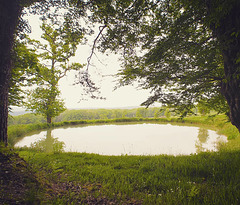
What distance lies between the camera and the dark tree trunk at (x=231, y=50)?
2032mm

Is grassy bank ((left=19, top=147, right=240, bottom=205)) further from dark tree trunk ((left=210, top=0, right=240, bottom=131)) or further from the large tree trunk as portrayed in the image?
the large tree trunk

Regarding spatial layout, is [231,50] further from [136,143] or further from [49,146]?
[49,146]

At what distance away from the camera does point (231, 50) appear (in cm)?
220

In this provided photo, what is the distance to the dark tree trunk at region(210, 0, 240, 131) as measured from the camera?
6.67 feet

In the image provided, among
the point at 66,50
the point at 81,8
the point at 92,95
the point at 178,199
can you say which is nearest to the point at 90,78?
the point at 92,95

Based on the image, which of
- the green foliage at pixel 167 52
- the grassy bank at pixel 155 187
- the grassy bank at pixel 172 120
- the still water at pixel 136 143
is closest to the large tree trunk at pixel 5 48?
the grassy bank at pixel 155 187

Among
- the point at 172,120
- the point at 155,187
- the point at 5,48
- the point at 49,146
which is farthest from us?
the point at 172,120

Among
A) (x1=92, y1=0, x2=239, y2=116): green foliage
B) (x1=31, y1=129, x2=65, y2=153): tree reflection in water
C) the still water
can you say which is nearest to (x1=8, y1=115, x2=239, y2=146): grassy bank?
the still water

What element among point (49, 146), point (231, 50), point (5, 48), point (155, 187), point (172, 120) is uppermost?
point (5, 48)

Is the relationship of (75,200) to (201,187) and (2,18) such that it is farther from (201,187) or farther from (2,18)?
(2,18)

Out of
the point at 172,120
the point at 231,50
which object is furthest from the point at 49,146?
the point at 172,120

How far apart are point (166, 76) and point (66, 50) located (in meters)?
3.92

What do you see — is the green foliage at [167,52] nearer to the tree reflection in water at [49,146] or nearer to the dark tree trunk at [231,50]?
the dark tree trunk at [231,50]

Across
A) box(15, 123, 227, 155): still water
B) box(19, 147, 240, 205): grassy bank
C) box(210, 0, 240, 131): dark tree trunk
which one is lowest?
box(15, 123, 227, 155): still water
